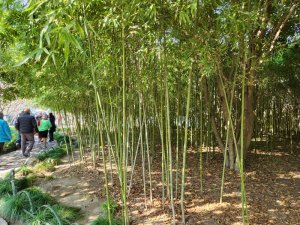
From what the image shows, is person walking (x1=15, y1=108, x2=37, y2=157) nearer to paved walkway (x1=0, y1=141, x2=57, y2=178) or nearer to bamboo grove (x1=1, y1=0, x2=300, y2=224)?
paved walkway (x1=0, y1=141, x2=57, y2=178)

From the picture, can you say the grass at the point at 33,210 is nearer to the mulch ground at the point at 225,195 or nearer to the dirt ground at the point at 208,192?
the dirt ground at the point at 208,192

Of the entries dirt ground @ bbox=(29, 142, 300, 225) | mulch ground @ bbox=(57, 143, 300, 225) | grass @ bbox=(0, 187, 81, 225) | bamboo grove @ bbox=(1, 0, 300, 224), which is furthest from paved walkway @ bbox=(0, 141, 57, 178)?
grass @ bbox=(0, 187, 81, 225)

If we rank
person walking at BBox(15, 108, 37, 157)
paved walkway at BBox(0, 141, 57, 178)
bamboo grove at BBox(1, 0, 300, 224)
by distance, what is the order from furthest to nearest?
1. person walking at BBox(15, 108, 37, 157)
2. paved walkway at BBox(0, 141, 57, 178)
3. bamboo grove at BBox(1, 0, 300, 224)

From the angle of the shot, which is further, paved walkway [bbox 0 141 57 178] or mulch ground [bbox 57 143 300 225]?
paved walkway [bbox 0 141 57 178]

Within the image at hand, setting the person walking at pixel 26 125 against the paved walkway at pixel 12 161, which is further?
the person walking at pixel 26 125

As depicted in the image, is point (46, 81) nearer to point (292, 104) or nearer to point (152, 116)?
point (152, 116)

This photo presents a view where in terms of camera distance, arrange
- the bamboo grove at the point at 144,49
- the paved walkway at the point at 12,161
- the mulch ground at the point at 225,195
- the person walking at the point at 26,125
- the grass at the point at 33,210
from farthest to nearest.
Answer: the person walking at the point at 26,125
the paved walkway at the point at 12,161
the mulch ground at the point at 225,195
the grass at the point at 33,210
the bamboo grove at the point at 144,49

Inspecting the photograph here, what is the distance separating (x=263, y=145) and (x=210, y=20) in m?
4.82

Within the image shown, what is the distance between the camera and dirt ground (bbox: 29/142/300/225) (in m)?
2.93

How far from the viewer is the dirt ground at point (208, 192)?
2928 mm

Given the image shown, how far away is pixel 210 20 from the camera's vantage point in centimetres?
259

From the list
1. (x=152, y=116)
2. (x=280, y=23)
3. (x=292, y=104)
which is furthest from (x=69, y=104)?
(x=292, y=104)

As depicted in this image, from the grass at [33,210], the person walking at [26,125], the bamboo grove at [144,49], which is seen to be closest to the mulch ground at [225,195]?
the bamboo grove at [144,49]

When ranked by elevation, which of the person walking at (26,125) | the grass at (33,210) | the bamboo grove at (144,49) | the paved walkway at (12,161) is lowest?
the grass at (33,210)
